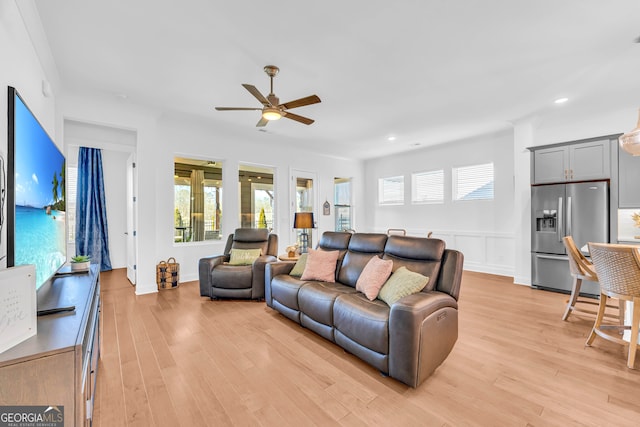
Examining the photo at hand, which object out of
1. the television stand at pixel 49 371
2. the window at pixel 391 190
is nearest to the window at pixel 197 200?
the television stand at pixel 49 371

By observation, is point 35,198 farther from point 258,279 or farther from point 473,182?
point 473,182

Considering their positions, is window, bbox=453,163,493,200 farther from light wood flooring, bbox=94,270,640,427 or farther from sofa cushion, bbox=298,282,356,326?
sofa cushion, bbox=298,282,356,326

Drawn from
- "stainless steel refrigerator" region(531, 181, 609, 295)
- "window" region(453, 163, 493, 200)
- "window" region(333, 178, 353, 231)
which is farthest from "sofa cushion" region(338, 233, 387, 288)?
"window" region(333, 178, 353, 231)

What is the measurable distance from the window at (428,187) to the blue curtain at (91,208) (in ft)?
23.1

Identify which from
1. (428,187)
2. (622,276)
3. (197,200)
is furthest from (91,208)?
(622,276)

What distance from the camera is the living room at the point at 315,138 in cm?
273

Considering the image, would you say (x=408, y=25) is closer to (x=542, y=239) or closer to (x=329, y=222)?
Result: (x=542, y=239)

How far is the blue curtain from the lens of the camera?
5.84 meters

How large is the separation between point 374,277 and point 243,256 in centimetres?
229

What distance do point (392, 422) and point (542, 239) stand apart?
14.4 feet

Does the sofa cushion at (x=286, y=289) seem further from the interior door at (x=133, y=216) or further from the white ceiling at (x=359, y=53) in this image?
the interior door at (x=133, y=216)

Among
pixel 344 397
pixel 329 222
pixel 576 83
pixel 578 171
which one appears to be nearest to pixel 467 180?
pixel 578 171

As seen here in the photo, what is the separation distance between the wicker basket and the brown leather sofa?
80.3 inches

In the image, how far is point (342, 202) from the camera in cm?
775
